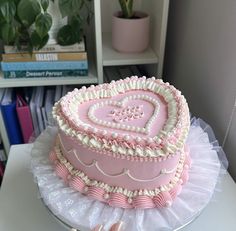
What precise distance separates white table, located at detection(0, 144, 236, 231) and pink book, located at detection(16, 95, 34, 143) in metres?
0.36

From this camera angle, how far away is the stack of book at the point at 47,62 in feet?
3.14

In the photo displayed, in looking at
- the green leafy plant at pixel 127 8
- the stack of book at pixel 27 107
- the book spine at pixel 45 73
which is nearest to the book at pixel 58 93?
the stack of book at pixel 27 107

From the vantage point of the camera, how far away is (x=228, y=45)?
26.9 inches

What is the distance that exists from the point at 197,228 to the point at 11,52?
0.78 m

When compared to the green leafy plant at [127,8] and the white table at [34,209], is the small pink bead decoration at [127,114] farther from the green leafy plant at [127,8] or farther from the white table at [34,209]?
the green leafy plant at [127,8]

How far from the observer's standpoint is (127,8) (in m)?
0.94

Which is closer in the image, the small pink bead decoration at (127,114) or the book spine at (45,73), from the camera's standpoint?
the small pink bead decoration at (127,114)

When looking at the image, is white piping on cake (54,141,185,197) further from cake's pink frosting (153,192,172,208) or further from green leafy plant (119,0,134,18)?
green leafy plant (119,0,134,18)

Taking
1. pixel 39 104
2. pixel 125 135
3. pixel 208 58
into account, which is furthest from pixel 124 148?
pixel 39 104

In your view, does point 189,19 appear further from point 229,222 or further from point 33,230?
point 33,230

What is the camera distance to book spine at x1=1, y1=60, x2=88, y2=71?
97 cm

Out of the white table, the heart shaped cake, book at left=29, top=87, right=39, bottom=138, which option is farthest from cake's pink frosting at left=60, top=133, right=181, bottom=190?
book at left=29, top=87, right=39, bottom=138

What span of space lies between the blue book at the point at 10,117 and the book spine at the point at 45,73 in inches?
4.4

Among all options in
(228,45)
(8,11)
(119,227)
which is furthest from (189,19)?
(119,227)
